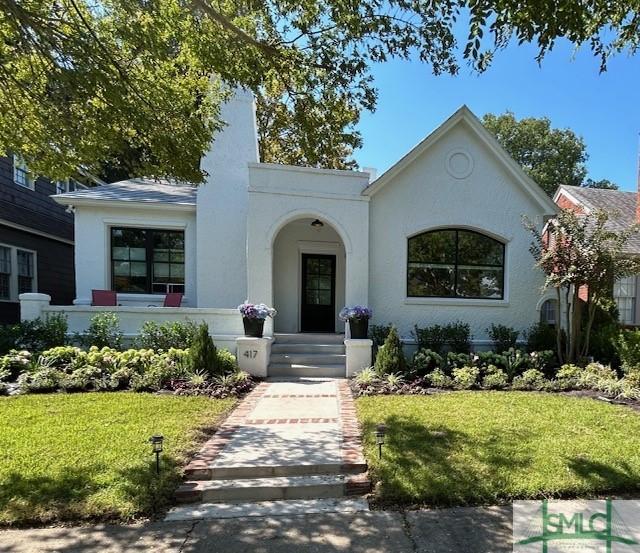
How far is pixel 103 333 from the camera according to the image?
901 cm

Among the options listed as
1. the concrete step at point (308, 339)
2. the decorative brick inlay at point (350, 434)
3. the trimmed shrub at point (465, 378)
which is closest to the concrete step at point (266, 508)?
the decorative brick inlay at point (350, 434)

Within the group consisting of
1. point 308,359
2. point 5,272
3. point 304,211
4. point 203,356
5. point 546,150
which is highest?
point 546,150

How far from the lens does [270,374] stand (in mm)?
8781

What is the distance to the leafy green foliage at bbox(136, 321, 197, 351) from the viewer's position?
8938 millimetres

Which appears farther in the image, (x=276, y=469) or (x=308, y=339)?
(x=308, y=339)

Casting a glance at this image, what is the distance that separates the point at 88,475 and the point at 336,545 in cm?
252

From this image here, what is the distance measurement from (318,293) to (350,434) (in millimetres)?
6744

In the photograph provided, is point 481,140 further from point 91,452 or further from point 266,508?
point 91,452

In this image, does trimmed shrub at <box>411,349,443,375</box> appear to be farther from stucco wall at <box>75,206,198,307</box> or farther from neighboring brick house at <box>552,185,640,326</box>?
stucco wall at <box>75,206,198,307</box>

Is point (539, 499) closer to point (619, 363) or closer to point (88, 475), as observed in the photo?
point (88, 475)

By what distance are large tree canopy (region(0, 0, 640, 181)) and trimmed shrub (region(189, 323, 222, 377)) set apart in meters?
3.14

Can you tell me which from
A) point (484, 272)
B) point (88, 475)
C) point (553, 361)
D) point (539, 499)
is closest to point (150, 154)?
point (88, 475)

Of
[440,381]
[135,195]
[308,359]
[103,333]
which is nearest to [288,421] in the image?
[308,359]

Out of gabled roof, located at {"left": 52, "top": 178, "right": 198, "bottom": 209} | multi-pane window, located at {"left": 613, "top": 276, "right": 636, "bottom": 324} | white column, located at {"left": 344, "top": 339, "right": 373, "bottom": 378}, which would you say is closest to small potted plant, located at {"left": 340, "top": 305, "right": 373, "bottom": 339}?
white column, located at {"left": 344, "top": 339, "right": 373, "bottom": 378}
